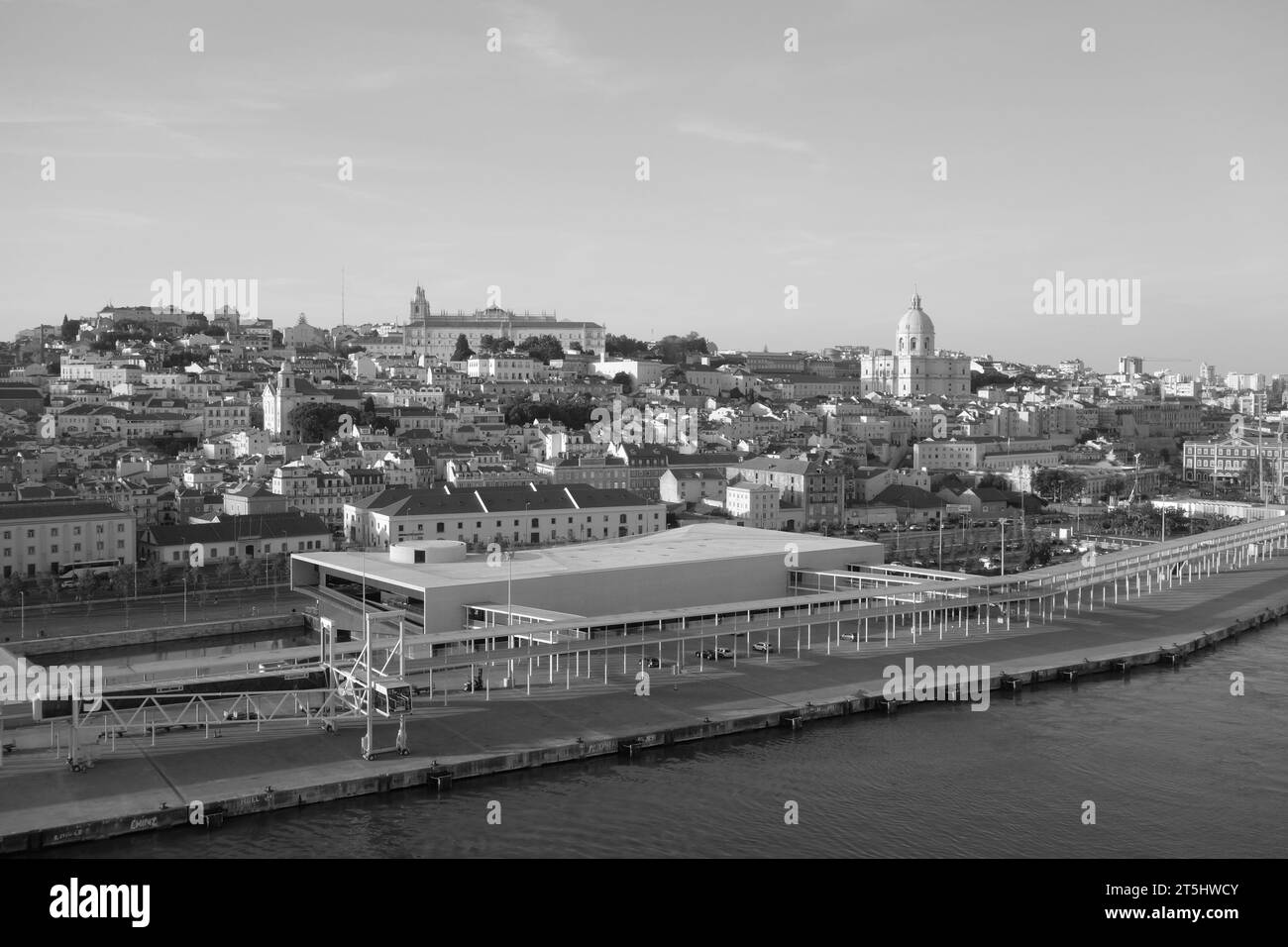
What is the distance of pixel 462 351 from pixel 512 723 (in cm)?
4236

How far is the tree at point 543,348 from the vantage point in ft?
168

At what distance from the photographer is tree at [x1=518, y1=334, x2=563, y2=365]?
2013 inches

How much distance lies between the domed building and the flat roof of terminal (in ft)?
127

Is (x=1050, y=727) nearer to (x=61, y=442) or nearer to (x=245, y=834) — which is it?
(x=245, y=834)

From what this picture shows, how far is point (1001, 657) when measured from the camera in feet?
45.0

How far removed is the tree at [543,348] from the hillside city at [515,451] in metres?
0.21

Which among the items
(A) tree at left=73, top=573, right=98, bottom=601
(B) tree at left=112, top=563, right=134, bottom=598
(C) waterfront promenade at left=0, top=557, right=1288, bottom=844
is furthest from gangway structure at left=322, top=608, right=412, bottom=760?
(A) tree at left=73, top=573, right=98, bottom=601

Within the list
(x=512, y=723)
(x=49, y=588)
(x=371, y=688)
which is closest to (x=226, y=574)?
(x=49, y=588)

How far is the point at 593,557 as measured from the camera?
16828 mm

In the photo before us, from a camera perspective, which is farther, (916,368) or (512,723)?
(916,368)

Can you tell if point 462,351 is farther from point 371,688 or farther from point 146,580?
point 371,688
